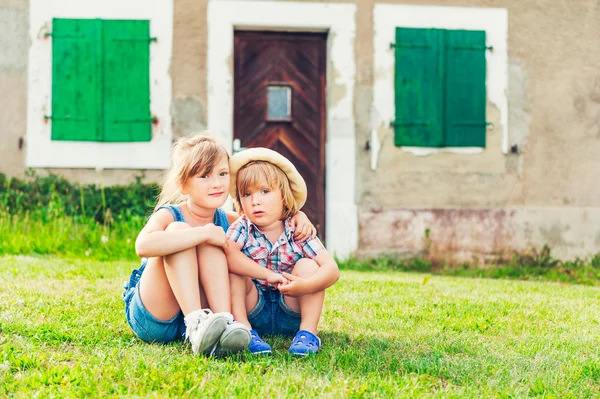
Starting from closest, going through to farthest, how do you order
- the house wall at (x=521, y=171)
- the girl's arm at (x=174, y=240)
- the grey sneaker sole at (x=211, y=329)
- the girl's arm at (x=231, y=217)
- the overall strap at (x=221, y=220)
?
the grey sneaker sole at (x=211, y=329)
the girl's arm at (x=174, y=240)
the overall strap at (x=221, y=220)
the girl's arm at (x=231, y=217)
the house wall at (x=521, y=171)

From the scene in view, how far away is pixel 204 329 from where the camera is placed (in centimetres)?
250

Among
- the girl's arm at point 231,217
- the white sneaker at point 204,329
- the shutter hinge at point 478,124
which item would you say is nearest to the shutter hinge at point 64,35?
the shutter hinge at point 478,124

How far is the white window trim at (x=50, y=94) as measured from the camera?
7.30 m

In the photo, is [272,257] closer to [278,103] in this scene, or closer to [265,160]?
[265,160]

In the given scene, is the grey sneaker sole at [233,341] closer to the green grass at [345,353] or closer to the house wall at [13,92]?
the green grass at [345,353]

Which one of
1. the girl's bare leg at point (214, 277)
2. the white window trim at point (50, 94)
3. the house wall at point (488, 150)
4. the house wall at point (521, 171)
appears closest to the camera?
the girl's bare leg at point (214, 277)

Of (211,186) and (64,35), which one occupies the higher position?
(64,35)

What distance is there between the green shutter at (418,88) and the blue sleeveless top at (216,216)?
15.8 ft

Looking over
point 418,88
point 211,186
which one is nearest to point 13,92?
point 418,88

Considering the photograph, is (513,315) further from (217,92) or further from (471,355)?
(217,92)

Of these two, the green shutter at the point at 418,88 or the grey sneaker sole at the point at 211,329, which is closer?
the grey sneaker sole at the point at 211,329

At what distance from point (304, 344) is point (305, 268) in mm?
305

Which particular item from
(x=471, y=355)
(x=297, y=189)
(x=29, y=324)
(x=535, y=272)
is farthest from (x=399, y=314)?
(x=535, y=272)

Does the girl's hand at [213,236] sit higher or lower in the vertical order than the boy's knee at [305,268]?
higher
